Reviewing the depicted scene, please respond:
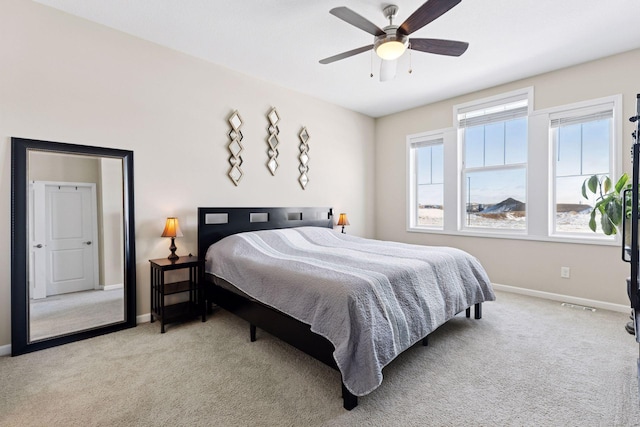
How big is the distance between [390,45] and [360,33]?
0.66 metres

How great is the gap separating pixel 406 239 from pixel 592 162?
8.28 ft

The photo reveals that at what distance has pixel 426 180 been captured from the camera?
16.0ft

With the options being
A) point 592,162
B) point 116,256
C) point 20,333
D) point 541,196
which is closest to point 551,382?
point 541,196

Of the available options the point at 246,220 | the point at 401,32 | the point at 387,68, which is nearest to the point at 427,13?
the point at 401,32

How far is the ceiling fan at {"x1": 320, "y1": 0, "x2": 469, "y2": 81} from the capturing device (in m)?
1.91

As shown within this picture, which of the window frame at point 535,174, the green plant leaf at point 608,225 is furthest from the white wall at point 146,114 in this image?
the green plant leaf at point 608,225

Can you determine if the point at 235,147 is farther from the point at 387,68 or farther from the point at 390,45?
the point at 390,45

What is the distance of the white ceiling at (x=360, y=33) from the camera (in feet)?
7.95

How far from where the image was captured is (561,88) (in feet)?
11.5

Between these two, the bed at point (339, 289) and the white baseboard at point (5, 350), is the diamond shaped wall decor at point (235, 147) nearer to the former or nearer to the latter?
the bed at point (339, 289)

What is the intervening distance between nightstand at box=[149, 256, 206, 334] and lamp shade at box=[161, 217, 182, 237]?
0.26m

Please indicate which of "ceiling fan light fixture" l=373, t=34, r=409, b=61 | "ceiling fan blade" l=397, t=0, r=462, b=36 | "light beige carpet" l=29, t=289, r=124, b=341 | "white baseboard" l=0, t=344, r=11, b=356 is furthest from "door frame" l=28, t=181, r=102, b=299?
"ceiling fan blade" l=397, t=0, r=462, b=36

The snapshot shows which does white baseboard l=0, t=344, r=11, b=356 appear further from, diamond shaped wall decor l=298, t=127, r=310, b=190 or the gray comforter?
diamond shaped wall decor l=298, t=127, r=310, b=190

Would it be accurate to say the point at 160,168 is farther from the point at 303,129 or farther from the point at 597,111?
the point at 597,111
